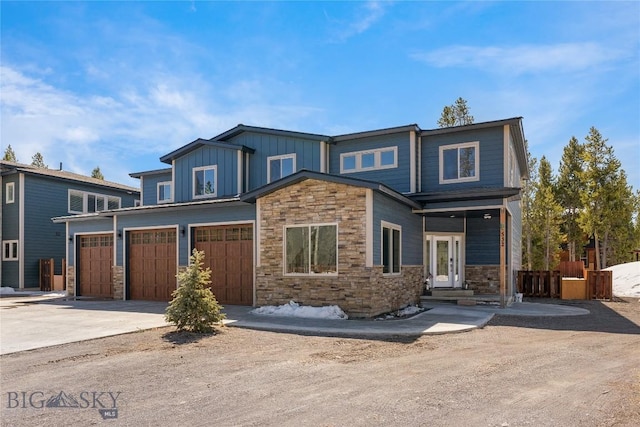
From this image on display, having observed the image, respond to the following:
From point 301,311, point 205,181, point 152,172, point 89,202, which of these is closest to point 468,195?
point 301,311

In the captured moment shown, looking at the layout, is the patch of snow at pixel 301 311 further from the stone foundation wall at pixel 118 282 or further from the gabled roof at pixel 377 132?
the gabled roof at pixel 377 132

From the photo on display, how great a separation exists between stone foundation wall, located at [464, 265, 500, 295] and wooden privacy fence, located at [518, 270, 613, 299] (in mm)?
3533

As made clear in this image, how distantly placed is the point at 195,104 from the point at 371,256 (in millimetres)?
8237

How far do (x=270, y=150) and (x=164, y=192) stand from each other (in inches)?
301

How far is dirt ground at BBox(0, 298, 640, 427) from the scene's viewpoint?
4.82m

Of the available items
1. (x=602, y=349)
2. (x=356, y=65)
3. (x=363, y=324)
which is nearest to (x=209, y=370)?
(x=363, y=324)

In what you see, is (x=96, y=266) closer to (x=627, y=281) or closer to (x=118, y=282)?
(x=118, y=282)

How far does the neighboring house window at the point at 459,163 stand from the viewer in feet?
52.8

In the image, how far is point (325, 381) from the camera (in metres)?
6.14

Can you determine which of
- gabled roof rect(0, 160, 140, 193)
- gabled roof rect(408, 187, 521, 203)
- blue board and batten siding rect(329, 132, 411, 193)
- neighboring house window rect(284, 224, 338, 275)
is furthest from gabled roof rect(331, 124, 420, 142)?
gabled roof rect(0, 160, 140, 193)

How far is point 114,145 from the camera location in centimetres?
2544

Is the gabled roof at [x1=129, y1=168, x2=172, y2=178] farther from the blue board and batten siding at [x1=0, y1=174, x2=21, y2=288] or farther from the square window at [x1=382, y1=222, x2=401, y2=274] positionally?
the square window at [x1=382, y1=222, x2=401, y2=274]

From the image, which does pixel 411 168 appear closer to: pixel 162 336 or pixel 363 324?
pixel 363 324

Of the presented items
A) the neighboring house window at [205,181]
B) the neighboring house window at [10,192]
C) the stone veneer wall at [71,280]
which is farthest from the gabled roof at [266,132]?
the neighboring house window at [10,192]
